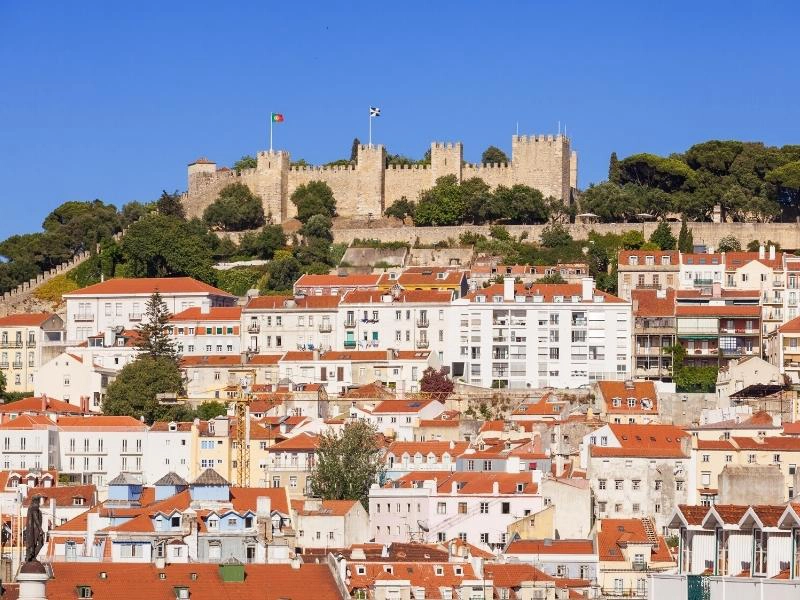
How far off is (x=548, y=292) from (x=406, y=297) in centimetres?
582

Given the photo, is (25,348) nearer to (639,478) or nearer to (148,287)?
(148,287)

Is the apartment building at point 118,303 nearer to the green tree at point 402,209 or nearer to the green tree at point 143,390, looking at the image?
the green tree at point 143,390

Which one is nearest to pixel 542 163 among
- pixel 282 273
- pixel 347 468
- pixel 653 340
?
pixel 282 273

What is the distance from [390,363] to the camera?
263ft

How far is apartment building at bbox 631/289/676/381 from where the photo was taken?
79.6 meters

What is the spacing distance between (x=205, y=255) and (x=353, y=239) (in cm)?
776

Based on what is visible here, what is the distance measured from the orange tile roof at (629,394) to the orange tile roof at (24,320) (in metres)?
27.3

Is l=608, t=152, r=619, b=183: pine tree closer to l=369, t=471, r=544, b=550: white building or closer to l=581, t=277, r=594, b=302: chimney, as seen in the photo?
l=581, t=277, r=594, b=302: chimney

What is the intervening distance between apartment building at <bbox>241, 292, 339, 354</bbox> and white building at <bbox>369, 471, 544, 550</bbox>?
72.9ft

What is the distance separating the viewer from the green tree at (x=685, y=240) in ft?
300

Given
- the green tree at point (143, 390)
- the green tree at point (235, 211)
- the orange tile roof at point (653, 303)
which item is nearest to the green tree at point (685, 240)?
the orange tile roof at point (653, 303)

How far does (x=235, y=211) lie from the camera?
104 metres

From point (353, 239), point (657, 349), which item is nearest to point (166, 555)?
point (657, 349)

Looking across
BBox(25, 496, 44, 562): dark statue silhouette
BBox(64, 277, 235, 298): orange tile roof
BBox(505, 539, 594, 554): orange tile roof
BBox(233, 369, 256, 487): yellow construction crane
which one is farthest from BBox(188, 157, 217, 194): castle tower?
BBox(25, 496, 44, 562): dark statue silhouette
